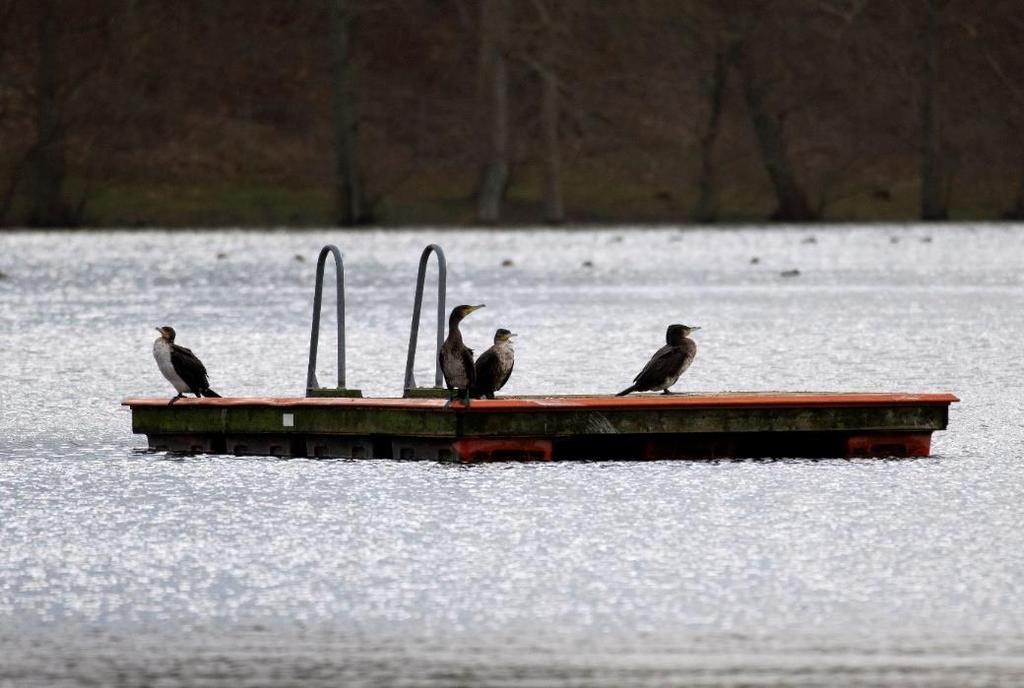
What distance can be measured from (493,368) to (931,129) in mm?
54922

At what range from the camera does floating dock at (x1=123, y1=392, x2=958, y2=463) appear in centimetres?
1488

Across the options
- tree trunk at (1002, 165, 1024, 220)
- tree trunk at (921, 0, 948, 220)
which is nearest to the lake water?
tree trunk at (921, 0, 948, 220)

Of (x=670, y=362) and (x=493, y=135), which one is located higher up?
(x=493, y=135)

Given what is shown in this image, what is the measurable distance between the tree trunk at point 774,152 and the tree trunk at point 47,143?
1945 centimetres

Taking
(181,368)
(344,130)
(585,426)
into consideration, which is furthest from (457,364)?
(344,130)

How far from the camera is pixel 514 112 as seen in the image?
258ft

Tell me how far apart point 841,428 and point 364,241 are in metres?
44.5

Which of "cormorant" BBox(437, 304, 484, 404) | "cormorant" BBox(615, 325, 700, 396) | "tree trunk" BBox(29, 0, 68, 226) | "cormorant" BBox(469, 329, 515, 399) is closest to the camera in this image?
"cormorant" BBox(437, 304, 484, 404)

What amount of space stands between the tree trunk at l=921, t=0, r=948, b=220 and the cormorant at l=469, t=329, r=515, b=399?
53968 mm

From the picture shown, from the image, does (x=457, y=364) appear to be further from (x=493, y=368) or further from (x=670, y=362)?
(x=670, y=362)

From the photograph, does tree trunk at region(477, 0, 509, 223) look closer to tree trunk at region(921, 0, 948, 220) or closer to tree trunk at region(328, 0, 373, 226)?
tree trunk at region(328, 0, 373, 226)

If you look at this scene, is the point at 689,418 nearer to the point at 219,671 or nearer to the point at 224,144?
the point at 219,671

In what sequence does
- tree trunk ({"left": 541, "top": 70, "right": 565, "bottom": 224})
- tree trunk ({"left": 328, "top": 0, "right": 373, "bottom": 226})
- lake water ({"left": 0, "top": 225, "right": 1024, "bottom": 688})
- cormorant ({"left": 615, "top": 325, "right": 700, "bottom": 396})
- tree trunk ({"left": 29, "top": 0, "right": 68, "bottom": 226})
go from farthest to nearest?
tree trunk ({"left": 328, "top": 0, "right": 373, "bottom": 226}) < tree trunk ({"left": 541, "top": 70, "right": 565, "bottom": 224}) < tree trunk ({"left": 29, "top": 0, "right": 68, "bottom": 226}) < cormorant ({"left": 615, "top": 325, "right": 700, "bottom": 396}) < lake water ({"left": 0, "top": 225, "right": 1024, "bottom": 688})

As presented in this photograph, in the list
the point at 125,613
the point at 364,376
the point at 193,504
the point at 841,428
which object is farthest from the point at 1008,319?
the point at 125,613
